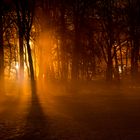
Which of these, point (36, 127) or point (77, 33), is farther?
point (77, 33)

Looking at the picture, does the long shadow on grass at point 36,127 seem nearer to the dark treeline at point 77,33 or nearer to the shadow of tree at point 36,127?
the shadow of tree at point 36,127

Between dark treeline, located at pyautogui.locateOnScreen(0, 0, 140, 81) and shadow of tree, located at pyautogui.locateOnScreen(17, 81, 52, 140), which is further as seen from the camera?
dark treeline, located at pyautogui.locateOnScreen(0, 0, 140, 81)

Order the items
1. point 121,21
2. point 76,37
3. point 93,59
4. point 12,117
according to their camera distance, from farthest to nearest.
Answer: point 93,59 → point 121,21 → point 76,37 → point 12,117

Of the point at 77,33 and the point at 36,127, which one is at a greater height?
the point at 77,33

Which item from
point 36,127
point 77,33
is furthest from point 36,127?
point 77,33

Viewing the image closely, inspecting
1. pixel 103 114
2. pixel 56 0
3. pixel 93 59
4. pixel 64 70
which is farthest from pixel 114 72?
pixel 103 114

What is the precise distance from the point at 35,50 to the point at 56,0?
Answer: 13661 millimetres

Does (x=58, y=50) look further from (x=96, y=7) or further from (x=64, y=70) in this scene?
(x=96, y=7)

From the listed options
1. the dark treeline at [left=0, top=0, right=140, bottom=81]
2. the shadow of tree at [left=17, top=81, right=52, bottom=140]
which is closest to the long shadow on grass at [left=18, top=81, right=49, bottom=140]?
the shadow of tree at [left=17, top=81, right=52, bottom=140]

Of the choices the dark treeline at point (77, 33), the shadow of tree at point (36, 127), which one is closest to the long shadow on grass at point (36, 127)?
the shadow of tree at point (36, 127)

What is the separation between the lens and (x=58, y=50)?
4294 cm

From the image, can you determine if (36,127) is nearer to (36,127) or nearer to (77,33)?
(36,127)

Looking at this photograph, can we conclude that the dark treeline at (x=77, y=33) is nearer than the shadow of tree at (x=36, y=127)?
No

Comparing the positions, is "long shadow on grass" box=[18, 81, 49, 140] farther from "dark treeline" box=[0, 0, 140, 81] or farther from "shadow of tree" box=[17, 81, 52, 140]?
"dark treeline" box=[0, 0, 140, 81]
